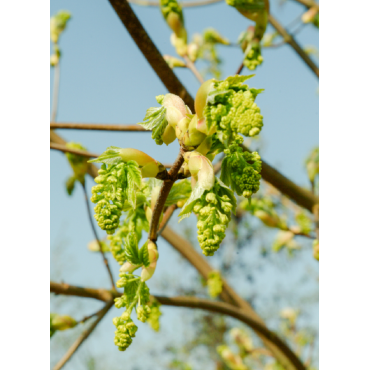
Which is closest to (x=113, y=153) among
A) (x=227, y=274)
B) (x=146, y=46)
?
(x=146, y=46)

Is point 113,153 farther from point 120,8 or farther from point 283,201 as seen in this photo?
point 283,201

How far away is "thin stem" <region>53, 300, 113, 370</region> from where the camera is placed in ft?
1.65

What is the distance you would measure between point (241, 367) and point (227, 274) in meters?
0.80

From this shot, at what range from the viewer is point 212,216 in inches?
8.5

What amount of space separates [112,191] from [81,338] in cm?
36

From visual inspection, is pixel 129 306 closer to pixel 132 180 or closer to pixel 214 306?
pixel 132 180

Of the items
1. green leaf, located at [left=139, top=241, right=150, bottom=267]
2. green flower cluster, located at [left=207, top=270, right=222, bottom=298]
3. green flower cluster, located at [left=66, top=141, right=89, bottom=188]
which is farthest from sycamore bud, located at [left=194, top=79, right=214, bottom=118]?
green flower cluster, located at [left=207, top=270, right=222, bottom=298]

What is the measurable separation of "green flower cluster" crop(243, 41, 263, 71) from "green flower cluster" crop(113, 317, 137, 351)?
397 millimetres

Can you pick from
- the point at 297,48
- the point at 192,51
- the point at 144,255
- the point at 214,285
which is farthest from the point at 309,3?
the point at 144,255

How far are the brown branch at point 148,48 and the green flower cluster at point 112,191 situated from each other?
0.25 m

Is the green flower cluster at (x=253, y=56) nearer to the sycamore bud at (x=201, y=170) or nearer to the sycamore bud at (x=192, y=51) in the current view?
the sycamore bud at (x=192, y=51)

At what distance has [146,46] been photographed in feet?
1.52

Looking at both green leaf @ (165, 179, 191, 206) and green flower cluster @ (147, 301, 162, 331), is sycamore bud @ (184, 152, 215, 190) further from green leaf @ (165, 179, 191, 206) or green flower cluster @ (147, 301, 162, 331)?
green flower cluster @ (147, 301, 162, 331)

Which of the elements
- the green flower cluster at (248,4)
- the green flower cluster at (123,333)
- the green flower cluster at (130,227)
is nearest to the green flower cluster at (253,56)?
the green flower cluster at (248,4)
